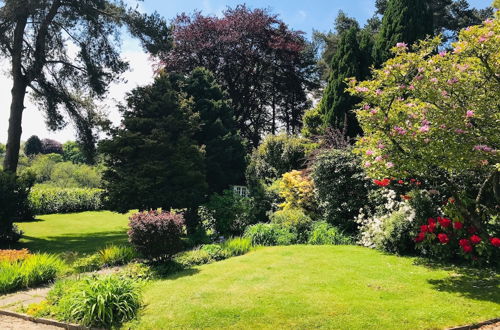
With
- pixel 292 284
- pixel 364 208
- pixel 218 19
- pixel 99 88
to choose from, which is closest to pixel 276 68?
pixel 218 19

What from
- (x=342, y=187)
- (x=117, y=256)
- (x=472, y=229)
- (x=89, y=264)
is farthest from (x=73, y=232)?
(x=472, y=229)

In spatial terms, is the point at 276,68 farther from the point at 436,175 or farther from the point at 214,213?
the point at 436,175

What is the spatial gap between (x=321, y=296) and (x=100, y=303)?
337 cm

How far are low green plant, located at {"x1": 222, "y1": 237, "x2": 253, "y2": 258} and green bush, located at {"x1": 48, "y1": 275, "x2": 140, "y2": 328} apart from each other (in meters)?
3.89

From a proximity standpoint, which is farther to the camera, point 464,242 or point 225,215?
point 225,215

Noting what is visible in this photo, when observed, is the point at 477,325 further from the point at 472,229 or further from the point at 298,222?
the point at 298,222

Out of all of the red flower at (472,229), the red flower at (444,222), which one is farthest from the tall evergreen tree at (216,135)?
the red flower at (472,229)

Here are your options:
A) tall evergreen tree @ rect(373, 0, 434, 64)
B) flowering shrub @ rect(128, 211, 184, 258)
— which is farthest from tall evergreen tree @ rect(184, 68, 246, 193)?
tall evergreen tree @ rect(373, 0, 434, 64)

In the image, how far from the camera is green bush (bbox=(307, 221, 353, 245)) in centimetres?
1101

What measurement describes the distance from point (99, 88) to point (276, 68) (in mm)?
13739

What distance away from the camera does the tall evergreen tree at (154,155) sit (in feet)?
40.1

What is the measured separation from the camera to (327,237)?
36.6 feet

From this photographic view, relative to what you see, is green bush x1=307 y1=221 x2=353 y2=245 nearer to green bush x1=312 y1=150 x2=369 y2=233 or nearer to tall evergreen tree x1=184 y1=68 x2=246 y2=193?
green bush x1=312 y1=150 x2=369 y2=233

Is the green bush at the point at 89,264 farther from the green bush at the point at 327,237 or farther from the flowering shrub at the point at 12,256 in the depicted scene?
the green bush at the point at 327,237
